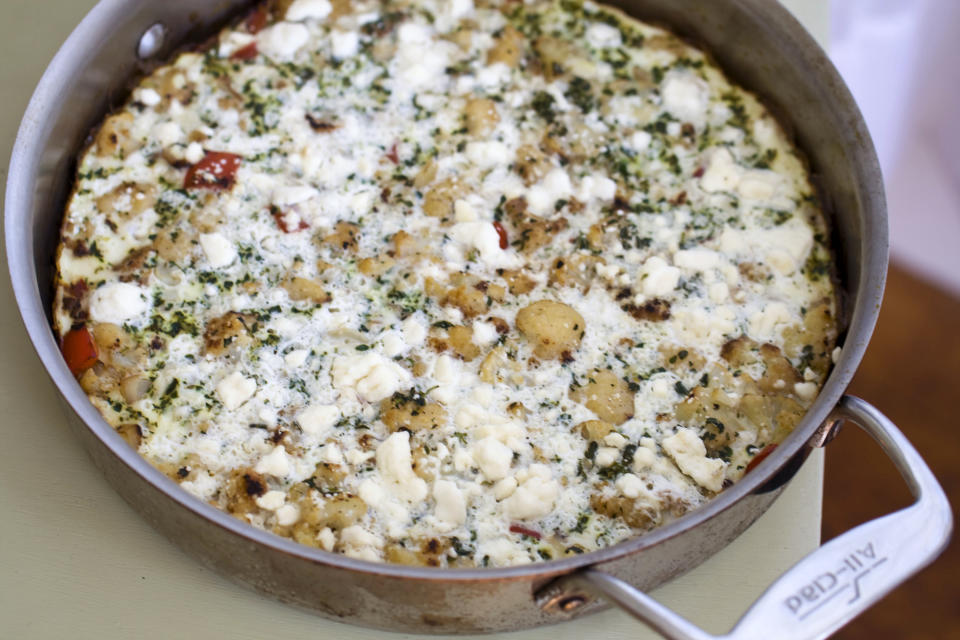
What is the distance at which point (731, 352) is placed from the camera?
58.9 inches

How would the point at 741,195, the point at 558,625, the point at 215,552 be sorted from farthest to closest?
the point at 741,195 → the point at 558,625 → the point at 215,552

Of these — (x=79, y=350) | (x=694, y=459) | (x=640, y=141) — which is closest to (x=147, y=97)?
(x=79, y=350)

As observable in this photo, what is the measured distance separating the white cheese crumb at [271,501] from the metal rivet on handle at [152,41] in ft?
2.91

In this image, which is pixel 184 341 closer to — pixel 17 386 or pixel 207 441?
pixel 207 441

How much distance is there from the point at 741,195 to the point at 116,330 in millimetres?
1019

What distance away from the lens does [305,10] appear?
1.84 meters

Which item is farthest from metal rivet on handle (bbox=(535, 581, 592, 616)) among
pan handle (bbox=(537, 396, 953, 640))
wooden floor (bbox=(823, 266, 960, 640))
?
wooden floor (bbox=(823, 266, 960, 640))

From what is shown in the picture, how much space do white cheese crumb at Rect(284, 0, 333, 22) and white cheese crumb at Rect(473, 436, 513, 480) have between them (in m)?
0.93

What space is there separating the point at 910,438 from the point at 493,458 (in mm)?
1819

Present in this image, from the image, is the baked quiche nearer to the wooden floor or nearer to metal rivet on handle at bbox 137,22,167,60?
metal rivet on handle at bbox 137,22,167,60

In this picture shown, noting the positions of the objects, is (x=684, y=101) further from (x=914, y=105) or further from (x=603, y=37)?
(x=914, y=105)

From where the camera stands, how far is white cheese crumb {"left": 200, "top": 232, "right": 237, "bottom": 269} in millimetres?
1540

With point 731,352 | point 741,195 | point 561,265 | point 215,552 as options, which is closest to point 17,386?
point 215,552

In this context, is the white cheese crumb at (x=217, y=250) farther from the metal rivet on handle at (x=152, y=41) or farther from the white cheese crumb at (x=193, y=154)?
the metal rivet on handle at (x=152, y=41)
